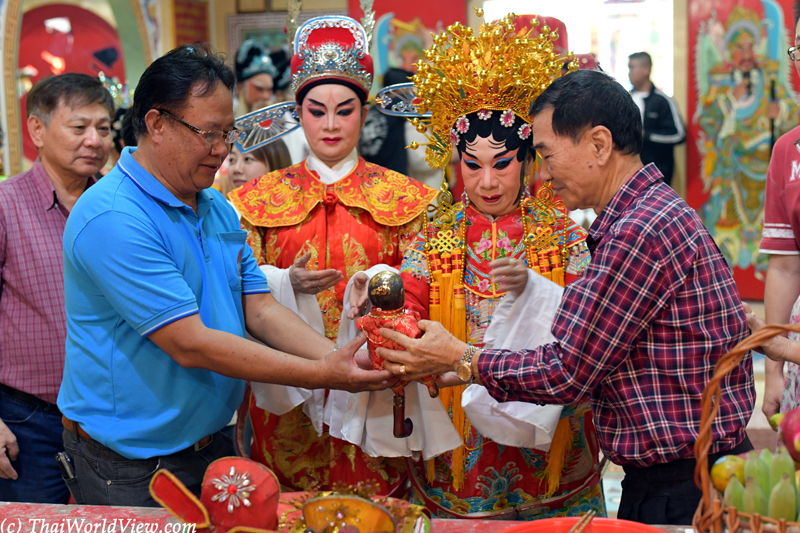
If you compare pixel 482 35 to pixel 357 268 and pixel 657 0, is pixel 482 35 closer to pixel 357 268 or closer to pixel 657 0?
pixel 357 268

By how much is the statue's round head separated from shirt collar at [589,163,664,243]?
Answer: 0.52 meters

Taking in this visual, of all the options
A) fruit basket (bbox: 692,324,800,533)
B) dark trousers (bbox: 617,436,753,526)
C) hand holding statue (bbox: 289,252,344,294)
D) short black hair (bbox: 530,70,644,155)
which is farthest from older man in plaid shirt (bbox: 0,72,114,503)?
fruit basket (bbox: 692,324,800,533)

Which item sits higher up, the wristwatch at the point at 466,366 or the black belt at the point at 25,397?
the wristwatch at the point at 466,366

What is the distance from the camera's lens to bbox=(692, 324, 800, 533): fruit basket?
1.09m

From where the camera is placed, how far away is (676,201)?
1.66 meters

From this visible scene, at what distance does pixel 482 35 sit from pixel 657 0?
231 inches

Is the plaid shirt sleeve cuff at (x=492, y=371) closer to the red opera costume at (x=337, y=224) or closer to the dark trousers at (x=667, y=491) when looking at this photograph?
the dark trousers at (x=667, y=491)

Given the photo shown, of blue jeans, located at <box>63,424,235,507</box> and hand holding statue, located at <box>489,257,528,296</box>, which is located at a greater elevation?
hand holding statue, located at <box>489,257,528,296</box>

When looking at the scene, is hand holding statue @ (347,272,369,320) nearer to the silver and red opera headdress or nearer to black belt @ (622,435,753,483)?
→ the silver and red opera headdress

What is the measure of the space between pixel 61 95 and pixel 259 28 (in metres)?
6.37

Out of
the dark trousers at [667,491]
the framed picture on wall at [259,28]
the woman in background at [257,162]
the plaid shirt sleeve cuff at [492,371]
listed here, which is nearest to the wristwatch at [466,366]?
the plaid shirt sleeve cuff at [492,371]

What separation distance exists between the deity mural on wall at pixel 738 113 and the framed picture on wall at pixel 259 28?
14.9 ft

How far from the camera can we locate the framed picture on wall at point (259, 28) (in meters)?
8.55

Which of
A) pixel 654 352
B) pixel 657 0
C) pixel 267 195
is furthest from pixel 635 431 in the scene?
pixel 657 0
